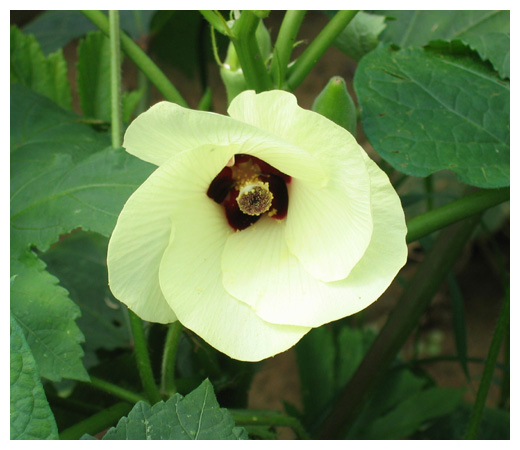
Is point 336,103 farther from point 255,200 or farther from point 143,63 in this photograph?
point 143,63

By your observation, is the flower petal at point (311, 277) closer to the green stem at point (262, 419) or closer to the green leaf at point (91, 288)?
the green stem at point (262, 419)

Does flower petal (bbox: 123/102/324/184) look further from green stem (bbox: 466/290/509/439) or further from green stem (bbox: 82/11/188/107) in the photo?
green stem (bbox: 466/290/509/439)

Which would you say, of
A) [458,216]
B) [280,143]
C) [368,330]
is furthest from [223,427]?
[368,330]

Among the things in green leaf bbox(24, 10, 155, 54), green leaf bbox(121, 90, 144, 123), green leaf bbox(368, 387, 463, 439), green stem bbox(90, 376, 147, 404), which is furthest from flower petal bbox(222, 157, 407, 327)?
green leaf bbox(24, 10, 155, 54)

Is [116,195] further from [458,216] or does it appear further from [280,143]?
[458,216]

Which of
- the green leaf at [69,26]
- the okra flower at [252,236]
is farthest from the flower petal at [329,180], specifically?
the green leaf at [69,26]

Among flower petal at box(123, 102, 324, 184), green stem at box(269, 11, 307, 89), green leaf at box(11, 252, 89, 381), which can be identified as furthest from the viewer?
green stem at box(269, 11, 307, 89)

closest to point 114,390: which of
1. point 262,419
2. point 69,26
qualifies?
point 262,419
